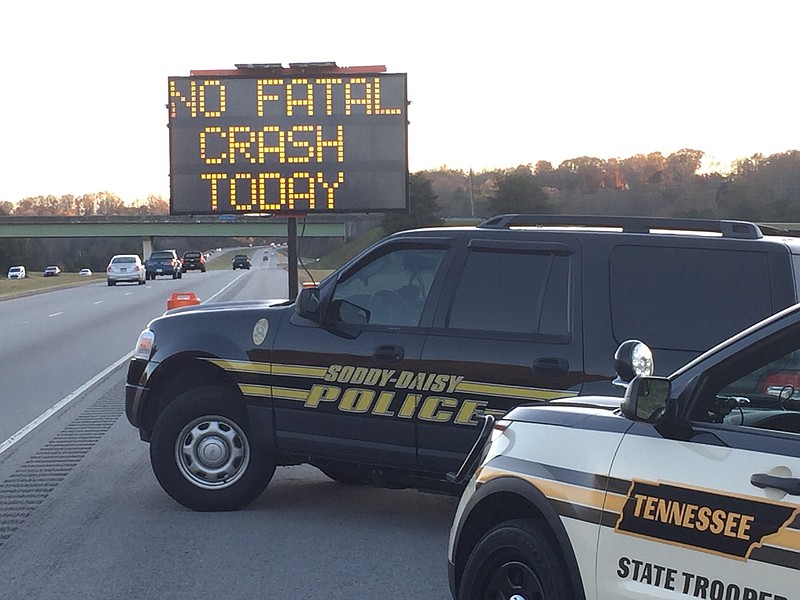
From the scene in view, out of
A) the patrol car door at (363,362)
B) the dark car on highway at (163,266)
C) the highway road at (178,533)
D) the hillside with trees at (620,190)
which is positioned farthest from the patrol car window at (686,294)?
the dark car on highway at (163,266)

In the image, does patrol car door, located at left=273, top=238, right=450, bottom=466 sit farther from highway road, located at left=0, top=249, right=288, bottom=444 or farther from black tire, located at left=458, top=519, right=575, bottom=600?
highway road, located at left=0, top=249, right=288, bottom=444

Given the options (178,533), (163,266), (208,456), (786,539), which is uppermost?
(786,539)

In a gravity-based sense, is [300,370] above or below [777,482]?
below

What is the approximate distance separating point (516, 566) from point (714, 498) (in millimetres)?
1161

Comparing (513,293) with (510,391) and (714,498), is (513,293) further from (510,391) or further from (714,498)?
(714,498)

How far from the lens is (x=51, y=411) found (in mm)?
13555

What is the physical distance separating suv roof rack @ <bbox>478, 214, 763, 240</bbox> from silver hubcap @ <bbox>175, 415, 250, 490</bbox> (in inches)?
89.5

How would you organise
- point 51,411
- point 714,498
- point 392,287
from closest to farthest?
point 714,498 < point 392,287 < point 51,411

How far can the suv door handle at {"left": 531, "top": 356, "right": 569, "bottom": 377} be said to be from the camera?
22.9ft

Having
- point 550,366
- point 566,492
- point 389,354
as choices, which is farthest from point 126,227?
point 566,492

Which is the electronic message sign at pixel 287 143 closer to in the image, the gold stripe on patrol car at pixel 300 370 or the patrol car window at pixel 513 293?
the gold stripe on patrol car at pixel 300 370

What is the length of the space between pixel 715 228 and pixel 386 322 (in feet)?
6.94

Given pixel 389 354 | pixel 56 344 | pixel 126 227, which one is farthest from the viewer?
pixel 126 227

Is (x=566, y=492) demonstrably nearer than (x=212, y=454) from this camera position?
Yes
